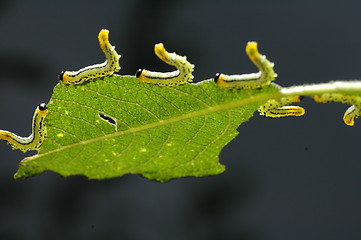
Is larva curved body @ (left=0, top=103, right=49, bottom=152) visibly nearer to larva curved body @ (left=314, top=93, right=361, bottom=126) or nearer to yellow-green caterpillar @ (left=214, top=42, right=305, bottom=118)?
yellow-green caterpillar @ (left=214, top=42, right=305, bottom=118)

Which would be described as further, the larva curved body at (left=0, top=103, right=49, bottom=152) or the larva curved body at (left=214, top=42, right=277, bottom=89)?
the larva curved body at (left=0, top=103, right=49, bottom=152)

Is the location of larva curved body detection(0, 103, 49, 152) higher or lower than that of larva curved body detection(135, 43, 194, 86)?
lower

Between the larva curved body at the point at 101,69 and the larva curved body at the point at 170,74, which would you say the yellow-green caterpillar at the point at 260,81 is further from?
the larva curved body at the point at 101,69

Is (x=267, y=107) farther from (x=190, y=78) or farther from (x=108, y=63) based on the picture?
(x=108, y=63)

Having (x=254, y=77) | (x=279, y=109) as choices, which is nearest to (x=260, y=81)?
(x=254, y=77)

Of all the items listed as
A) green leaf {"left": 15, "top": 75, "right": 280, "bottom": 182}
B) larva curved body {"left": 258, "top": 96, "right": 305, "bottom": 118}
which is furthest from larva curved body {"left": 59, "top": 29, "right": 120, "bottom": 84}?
larva curved body {"left": 258, "top": 96, "right": 305, "bottom": 118}

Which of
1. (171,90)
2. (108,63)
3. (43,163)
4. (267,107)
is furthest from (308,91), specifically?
(43,163)

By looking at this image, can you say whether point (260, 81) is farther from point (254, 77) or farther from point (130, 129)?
point (130, 129)
